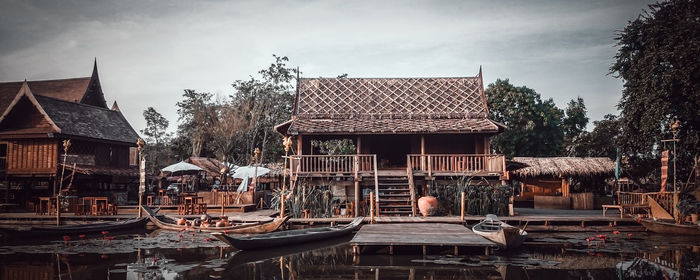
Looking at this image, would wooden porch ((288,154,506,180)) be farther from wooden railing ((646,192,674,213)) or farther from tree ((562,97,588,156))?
tree ((562,97,588,156))

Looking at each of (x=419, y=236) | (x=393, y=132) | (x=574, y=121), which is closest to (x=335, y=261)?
(x=419, y=236)

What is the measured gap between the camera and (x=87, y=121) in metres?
24.4

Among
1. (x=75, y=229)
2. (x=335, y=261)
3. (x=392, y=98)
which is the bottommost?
(x=335, y=261)

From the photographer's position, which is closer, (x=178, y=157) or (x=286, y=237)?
(x=286, y=237)

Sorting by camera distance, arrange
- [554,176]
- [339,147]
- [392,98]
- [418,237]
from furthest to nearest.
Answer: [339,147] < [554,176] < [392,98] < [418,237]

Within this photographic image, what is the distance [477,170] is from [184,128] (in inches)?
1018

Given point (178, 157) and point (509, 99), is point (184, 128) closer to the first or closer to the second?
point (178, 157)

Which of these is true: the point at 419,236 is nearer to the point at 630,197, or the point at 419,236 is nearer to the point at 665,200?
the point at 665,200

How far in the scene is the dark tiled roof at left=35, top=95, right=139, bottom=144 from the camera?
22484mm

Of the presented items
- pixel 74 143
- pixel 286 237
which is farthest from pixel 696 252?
pixel 74 143

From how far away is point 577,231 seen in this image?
15156 millimetres

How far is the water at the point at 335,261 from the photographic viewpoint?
28.7 feet

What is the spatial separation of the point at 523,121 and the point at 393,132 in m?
18.3

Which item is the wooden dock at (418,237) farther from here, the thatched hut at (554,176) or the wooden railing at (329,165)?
the thatched hut at (554,176)
